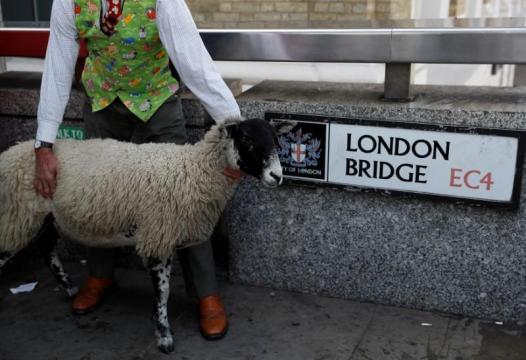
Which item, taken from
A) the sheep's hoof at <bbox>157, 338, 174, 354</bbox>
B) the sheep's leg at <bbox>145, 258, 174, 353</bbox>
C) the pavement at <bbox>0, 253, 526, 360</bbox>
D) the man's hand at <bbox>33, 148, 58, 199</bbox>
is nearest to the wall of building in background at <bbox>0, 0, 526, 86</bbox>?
the man's hand at <bbox>33, 148, 58, 199</bbox>

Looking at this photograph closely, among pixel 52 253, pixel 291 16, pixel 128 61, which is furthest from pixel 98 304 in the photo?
pixel 291 16

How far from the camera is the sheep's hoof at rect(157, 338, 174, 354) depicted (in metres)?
3.41

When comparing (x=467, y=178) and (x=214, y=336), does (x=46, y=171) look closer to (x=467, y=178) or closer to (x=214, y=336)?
(x=214, y=336)

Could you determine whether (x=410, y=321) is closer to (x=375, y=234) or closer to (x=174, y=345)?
(x=375, y=234)

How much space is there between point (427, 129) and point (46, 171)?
1999 millimetres

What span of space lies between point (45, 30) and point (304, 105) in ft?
5.94

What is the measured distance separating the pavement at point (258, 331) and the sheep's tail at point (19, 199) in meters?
A: 0.59

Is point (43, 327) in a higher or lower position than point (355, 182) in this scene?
lower

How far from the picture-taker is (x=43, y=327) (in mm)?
3732

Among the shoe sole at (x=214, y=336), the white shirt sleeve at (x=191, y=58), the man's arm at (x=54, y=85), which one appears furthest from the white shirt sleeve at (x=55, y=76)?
the shoe sole at (x=214, y=336)

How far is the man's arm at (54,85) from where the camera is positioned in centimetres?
336

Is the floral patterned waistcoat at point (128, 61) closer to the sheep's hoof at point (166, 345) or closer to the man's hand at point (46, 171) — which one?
the man's hand at point (46, 171)

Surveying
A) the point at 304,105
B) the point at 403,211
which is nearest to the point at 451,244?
the point at 403,211

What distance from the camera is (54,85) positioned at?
11.2 ft
